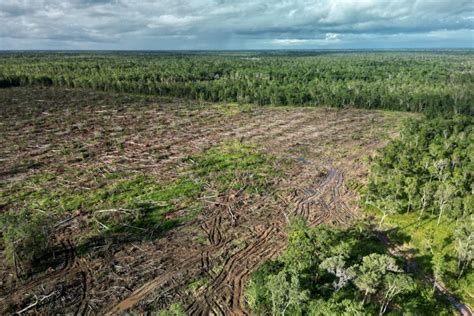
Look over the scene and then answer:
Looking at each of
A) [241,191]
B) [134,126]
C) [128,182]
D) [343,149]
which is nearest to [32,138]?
[134,126]

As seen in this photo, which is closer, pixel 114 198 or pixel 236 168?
pixel 114 198

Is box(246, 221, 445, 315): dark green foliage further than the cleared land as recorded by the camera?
No

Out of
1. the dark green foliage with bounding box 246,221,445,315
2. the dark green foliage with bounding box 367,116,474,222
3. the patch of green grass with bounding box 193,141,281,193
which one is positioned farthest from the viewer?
the patch of green grass with bounding box 193,141,281,193

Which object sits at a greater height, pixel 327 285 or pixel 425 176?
pixel 425 176

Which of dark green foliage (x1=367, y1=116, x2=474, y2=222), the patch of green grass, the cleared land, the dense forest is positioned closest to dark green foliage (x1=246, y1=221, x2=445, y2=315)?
the dense forest

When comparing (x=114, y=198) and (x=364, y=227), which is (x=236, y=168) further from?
(x=364, y=227)

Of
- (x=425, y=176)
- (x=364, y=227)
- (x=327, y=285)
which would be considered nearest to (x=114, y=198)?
(x=327, y=285)

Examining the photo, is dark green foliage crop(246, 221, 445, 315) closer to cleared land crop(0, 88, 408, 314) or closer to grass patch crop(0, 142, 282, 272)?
cleared land crop(0, 88, 408, 314)
